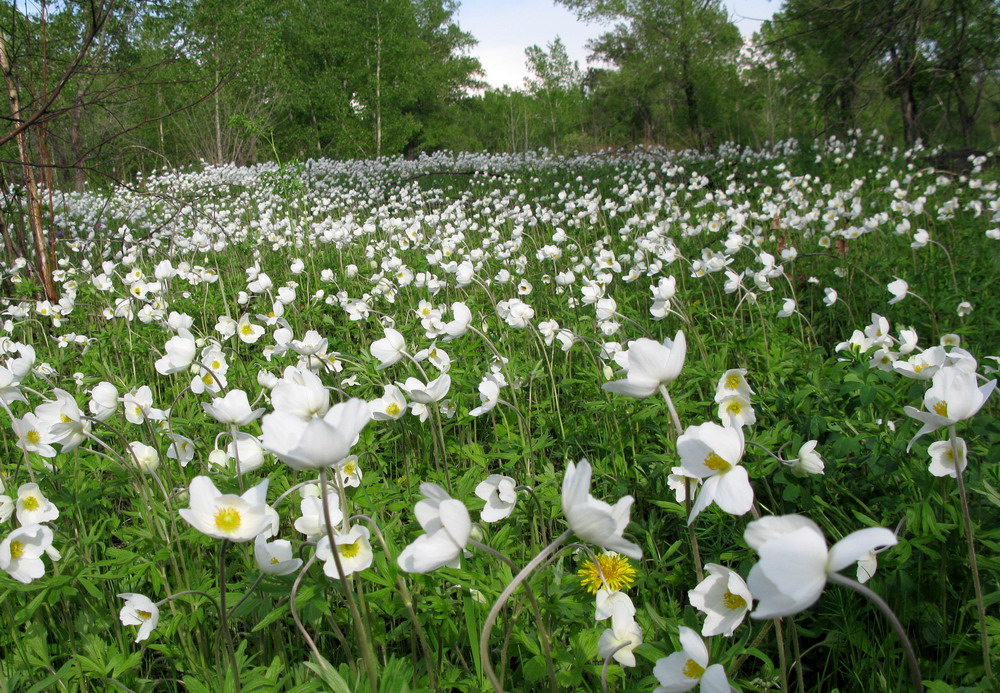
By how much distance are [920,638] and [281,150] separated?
34891mm

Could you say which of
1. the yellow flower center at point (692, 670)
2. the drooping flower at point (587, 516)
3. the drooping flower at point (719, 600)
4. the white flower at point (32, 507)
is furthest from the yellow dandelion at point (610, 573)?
the white flower at point (32, 507)

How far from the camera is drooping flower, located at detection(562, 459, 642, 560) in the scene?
104cm

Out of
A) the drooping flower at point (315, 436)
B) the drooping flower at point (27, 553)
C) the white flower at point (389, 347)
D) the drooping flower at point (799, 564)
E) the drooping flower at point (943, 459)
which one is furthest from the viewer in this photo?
the white flower at point (389, 347)

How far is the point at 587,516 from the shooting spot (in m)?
1.05

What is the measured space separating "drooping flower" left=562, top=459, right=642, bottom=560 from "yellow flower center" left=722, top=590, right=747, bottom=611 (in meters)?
0.49

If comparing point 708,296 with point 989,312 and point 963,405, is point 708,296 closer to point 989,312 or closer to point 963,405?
point 989,312

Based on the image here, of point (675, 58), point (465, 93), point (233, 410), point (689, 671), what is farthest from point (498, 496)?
point (465, 93)

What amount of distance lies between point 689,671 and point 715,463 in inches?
16.1

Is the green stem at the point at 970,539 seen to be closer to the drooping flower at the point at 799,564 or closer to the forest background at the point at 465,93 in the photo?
the drooping flower at the point at 799,564

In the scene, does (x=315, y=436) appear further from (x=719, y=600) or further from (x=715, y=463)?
(x=719, y=600)

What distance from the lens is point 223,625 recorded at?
4.41 ft

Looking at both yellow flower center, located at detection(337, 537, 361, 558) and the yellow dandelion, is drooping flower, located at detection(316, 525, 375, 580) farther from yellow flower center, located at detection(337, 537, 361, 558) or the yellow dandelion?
the yellow dandelion

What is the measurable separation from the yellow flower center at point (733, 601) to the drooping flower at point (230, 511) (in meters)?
1.03

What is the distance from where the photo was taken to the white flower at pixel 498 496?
1.69m
